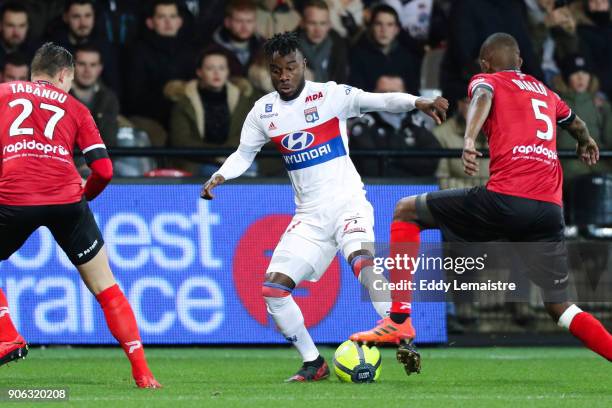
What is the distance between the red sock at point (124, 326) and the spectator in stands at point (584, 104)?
213 inches

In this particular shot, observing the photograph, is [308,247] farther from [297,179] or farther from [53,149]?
[53,149]

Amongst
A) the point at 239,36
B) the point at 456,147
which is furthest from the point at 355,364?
the point at 239,36

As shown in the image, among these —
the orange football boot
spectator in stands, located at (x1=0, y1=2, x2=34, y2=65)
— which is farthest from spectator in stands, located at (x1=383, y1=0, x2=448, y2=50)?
the orange football boot

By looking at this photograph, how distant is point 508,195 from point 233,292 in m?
3.90

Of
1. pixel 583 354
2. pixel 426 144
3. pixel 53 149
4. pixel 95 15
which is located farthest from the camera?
pixel 95 15

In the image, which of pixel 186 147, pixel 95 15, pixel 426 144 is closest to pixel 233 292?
pixel 186 147

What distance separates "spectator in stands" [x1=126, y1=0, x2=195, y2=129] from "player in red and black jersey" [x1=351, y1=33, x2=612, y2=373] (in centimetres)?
518

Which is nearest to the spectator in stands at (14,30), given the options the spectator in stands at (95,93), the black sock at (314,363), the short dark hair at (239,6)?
Result: the spectator in stands at (95,93)

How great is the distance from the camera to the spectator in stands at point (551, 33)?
1494 centimetres

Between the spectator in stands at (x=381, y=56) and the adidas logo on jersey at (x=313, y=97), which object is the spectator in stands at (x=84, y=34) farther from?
the adidas logo on jersey at (x=313, y=97)

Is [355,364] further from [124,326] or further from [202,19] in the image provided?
[202,19]

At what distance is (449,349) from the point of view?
40.7ft

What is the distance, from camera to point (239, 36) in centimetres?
1413

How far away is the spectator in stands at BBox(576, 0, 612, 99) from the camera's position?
49.5ft
